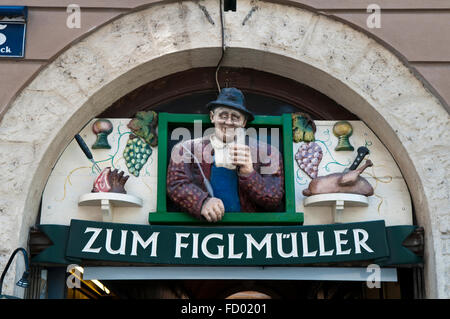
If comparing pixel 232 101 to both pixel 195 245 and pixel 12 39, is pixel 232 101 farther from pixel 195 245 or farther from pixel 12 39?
pixel 12 39

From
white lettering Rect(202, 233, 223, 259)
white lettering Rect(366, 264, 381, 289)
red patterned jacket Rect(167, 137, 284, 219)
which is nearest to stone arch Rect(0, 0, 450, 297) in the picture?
white lettering Rect(366, 264, 381, 289)

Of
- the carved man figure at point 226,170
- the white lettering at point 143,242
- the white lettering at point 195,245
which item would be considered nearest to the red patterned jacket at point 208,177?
the carved man figure at point 226,170

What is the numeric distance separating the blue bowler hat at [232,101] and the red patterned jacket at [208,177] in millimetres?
325

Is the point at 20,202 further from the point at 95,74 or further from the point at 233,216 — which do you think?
the point at 233,216

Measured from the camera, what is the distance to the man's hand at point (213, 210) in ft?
18.7

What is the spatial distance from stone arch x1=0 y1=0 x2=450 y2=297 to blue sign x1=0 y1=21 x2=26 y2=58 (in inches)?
13.3

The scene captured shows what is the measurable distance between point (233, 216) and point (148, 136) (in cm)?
122

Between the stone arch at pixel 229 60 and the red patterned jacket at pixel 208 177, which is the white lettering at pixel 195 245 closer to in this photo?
the red patterned jacket at pixel 208 177

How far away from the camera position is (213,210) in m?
5.70

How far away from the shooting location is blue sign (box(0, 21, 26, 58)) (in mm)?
6027

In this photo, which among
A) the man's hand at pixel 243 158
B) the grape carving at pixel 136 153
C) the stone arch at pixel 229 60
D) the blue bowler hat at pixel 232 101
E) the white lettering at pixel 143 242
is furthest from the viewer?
the grape carving at pixel 136 153

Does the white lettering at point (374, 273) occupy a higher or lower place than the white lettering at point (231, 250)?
lower

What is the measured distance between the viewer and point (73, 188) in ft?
19.8

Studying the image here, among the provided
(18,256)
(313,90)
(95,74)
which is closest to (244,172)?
(313,90)
